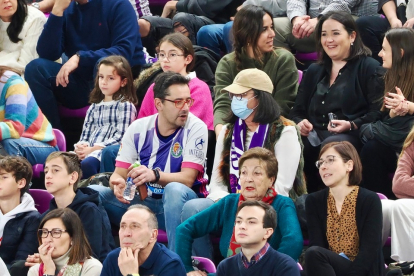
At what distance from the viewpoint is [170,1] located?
9.09 m

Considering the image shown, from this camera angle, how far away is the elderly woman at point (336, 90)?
6.35 m

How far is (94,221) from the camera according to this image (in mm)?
5652

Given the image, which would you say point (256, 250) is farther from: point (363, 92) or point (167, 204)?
point (363, 92)

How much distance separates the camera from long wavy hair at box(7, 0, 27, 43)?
25.4 ft

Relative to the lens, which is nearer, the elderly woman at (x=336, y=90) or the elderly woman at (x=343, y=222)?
the elderly woman at (x=343, y=222)

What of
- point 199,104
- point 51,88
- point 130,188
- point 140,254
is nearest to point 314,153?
point 199,104

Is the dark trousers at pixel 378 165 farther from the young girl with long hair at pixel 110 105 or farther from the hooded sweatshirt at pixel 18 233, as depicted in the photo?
the hooded sweatshirt at pixel 18 233

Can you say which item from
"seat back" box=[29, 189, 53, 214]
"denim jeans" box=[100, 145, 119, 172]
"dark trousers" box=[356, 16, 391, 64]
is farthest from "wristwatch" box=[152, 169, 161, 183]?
"dark trousers" box=[356, 16, 391, 64]

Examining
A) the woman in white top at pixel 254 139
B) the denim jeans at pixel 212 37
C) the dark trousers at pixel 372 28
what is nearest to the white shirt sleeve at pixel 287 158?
the woman in white top at pixel 254 139

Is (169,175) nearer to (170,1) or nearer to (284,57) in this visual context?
(284,57)

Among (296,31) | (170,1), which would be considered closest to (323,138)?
(296,31)

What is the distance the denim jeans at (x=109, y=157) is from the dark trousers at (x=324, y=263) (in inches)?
75.5

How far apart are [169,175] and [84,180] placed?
0.73 meters

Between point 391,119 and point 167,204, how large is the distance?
1.55 metres
